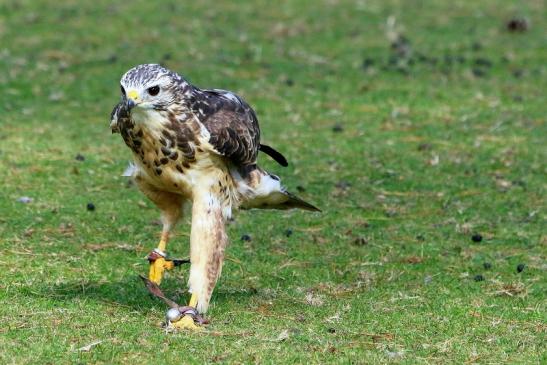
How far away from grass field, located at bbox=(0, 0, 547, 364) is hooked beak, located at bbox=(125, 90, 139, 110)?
1.30 m

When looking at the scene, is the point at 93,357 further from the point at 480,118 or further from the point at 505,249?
the point at 480,118

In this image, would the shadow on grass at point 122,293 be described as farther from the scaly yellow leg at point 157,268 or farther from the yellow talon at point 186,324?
the yellow talon at point 186,324

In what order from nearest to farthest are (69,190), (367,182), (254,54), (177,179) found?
(177,179), (69,190), (367,182), (254,54)

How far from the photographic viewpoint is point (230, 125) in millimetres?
7191

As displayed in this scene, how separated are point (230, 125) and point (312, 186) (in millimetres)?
3784

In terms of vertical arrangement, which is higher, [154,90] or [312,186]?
[154,90]

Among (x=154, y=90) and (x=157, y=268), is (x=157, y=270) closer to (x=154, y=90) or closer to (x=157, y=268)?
(x=157, y=268)

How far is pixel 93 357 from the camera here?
6.13 meters

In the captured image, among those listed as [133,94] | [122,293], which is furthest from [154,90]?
[122,293]

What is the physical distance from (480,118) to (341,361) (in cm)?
762

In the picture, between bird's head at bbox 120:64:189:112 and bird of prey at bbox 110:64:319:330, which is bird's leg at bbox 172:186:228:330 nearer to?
bird of prey at bbox 110:64:319:330

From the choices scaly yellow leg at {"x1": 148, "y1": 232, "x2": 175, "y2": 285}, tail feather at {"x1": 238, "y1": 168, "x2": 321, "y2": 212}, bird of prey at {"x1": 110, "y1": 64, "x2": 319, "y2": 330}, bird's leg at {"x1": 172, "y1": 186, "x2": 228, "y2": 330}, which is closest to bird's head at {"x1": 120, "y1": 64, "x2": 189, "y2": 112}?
bird of prey at {"x1": 110, "y1": 64, "x2": 319, "y2": 330}

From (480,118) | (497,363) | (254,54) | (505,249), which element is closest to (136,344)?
(497,363)

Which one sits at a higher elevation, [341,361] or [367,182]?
[341,361]
